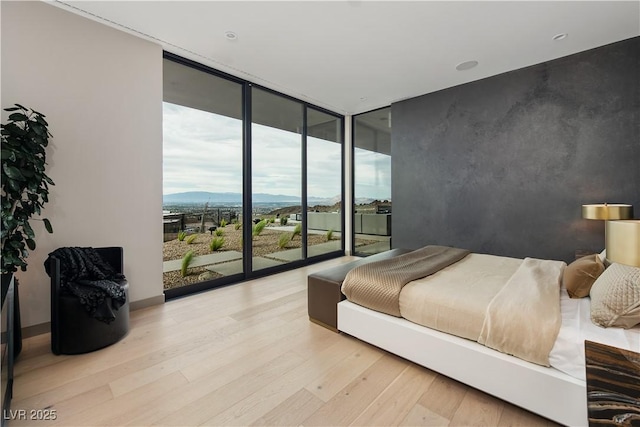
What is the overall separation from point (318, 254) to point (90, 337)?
3.59 metres

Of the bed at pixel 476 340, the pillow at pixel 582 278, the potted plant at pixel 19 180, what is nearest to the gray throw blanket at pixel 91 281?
the potted plant at pixel 19 180

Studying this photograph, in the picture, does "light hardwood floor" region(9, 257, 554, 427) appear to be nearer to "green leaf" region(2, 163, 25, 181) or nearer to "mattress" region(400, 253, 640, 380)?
"mattress" region(400, 253, 640, 380)

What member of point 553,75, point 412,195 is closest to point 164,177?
point 412,195

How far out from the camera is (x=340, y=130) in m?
5.73

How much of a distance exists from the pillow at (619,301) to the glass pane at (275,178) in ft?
12.1

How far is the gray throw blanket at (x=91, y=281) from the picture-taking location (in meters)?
2.13

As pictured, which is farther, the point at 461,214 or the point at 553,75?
the point at 461,214

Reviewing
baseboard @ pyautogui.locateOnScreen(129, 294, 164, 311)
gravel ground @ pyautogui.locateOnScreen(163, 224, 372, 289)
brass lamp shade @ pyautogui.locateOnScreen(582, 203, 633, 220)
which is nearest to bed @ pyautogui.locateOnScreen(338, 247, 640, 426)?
brass lamp shade @ pyautogui.locateOnScreen(582, 203, 633, 220)

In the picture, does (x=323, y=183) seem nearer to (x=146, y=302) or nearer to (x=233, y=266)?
(x=233, y=266)

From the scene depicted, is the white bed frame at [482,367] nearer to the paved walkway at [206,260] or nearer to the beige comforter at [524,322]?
the beige comforter at [524,322]

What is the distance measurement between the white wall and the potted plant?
22 centimetres

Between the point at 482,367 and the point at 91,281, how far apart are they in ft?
9.66

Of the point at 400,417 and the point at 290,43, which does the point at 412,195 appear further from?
the point at 400,417

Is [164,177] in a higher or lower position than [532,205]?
higher
